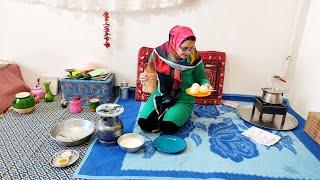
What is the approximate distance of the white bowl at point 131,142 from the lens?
4.25 feet

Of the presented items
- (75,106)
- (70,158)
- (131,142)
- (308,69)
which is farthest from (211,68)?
(70,158)

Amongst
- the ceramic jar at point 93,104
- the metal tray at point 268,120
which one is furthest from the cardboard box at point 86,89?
the metal tray at point 268,120

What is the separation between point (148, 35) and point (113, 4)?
1.07ft

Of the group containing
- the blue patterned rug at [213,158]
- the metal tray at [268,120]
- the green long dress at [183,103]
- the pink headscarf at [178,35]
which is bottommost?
the blue patterned rug at [213,158]

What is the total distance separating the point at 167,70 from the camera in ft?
5.17

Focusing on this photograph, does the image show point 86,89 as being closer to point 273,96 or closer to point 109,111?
point 109,111

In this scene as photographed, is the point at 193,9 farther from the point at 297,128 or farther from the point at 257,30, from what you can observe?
the point at 297,128

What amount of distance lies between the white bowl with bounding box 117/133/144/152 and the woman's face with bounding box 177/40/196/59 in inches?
20.6

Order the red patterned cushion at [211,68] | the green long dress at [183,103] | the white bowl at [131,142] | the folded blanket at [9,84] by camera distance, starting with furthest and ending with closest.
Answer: the red patterned cushion at [211,68], the folded blanket at [9,84], the green long dress at [183,103], the white bowl at [131,142]

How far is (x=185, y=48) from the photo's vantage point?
4.71 ft

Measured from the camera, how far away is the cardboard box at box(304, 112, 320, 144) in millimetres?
1463

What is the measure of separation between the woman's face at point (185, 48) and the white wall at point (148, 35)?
456mm

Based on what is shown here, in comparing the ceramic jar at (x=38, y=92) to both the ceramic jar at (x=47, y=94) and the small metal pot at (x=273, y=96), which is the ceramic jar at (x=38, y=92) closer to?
the ceramic jar at (x=47, y=94)

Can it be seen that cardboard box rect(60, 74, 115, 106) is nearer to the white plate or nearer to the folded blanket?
the folded blanket
